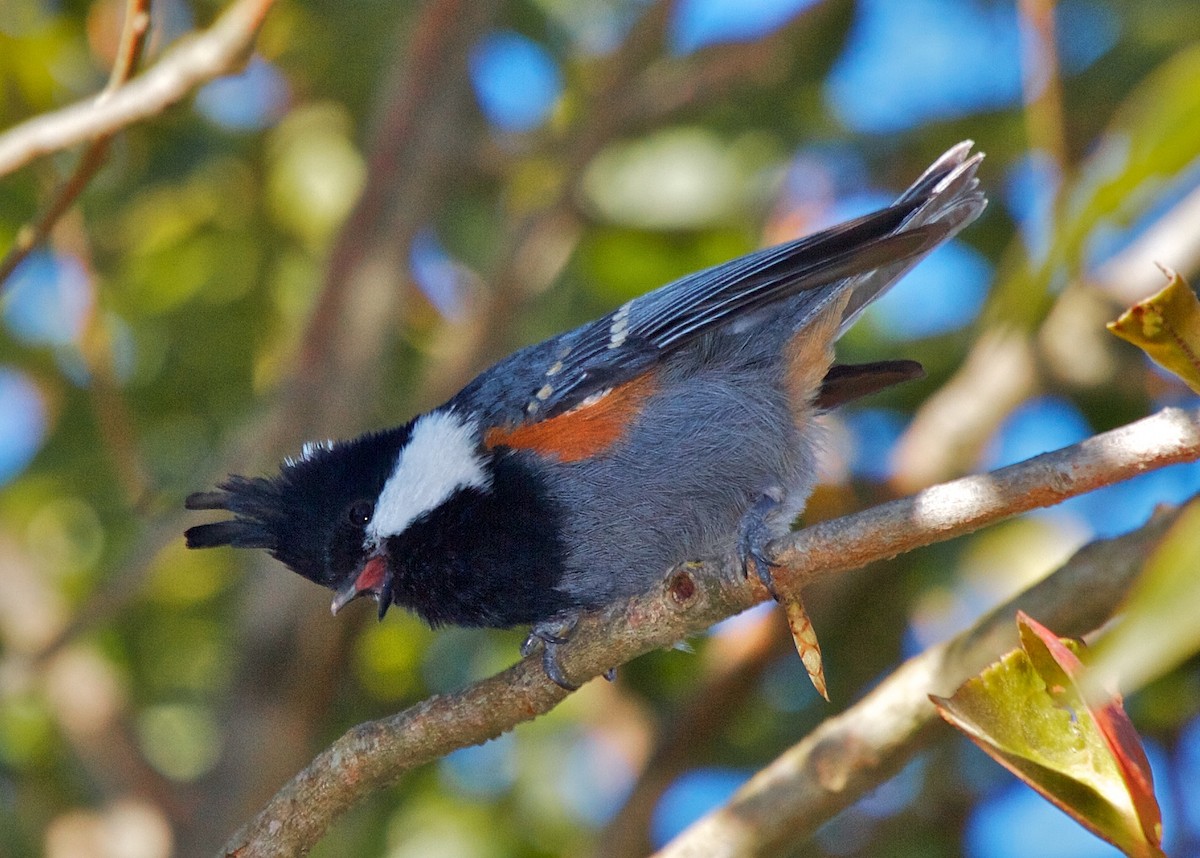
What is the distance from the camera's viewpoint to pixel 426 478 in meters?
3.71

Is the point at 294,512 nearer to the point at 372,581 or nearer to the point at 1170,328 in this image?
the point at 372,581

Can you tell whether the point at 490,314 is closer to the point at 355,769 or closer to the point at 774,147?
the point at 774,147

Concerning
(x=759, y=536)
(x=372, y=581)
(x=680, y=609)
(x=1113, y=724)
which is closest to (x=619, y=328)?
(x=759, y=536)

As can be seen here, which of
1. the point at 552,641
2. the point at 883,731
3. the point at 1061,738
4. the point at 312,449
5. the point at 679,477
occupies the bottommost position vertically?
the point at 883,731

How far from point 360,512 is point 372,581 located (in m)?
0.21

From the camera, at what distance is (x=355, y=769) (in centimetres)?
283

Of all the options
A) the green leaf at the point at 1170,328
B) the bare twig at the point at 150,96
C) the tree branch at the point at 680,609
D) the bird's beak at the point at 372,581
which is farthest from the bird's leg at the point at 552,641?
the bare twig at the point at 150,96

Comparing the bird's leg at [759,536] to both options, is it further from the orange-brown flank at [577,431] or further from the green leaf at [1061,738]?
the green leaf at [1061,738]

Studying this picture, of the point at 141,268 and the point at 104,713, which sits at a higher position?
the point at 141,268

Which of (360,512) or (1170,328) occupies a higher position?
(360,512)

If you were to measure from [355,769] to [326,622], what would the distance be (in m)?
2.18

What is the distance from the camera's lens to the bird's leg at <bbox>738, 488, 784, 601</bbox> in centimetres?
277

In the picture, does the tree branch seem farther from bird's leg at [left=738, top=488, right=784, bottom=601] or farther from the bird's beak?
the bird's beak

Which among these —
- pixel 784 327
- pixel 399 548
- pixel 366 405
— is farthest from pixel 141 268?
pixel 784 327
